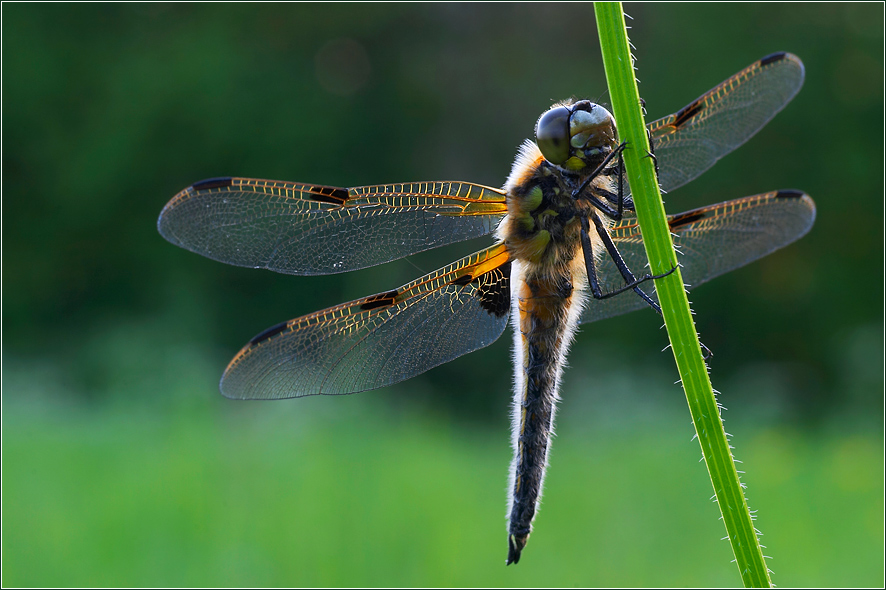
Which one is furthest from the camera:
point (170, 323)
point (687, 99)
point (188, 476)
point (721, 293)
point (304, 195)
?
point (721, 293)

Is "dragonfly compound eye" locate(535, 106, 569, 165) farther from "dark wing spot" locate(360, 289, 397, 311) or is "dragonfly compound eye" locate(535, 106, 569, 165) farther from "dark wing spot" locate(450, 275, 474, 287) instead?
"dark wing spot" locate(360, 289, 397, 311)

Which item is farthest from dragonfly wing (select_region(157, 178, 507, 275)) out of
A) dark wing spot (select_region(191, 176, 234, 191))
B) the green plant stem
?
the green plant stem

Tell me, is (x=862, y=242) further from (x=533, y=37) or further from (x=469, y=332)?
(x=469, y=332)

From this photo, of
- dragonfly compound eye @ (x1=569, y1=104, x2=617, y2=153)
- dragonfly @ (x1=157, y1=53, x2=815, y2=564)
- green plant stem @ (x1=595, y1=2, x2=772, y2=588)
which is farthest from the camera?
dragonfly @ (x1=157, y1=53, x2=815, y2=564)

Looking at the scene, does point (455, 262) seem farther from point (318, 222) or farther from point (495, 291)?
point (318, 222)

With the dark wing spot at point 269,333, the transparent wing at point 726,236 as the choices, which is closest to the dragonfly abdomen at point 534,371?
the transparent wing at point 726,236

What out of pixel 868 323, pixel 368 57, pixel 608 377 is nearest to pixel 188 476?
pixel 608 377
